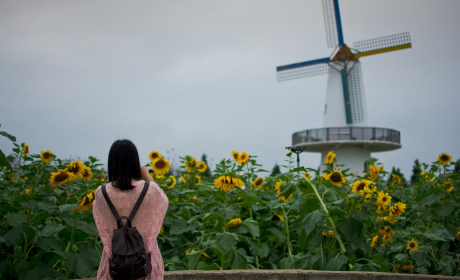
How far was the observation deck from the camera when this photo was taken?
18.7 metres

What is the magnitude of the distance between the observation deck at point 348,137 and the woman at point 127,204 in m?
17.1

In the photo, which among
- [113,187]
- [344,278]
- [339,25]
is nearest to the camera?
[113,187]

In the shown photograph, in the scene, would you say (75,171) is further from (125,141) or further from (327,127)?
(327,127)

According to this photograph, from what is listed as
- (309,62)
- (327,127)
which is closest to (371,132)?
(327,127)

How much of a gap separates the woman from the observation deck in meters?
17.1

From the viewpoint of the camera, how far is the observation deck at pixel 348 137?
18719mm

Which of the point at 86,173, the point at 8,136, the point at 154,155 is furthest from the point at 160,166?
the point at 8,136

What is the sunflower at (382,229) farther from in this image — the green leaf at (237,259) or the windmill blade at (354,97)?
the windmill blade at (354,97)

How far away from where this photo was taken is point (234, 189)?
10.5 ft

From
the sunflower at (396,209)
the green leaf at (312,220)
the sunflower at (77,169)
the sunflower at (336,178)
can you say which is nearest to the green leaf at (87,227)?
the sunflower at (77,169)

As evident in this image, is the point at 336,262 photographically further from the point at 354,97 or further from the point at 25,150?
the point at 354,97

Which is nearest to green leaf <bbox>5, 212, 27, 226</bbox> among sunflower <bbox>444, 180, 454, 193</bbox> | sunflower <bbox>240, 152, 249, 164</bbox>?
sunflower <bbox>240, 152, 249, 164</bbox>

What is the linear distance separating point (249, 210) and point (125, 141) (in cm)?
200

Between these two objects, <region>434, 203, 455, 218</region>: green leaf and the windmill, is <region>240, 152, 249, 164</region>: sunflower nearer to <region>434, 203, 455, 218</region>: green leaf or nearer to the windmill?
<region>434, 203, 455, 218</region>: green leaf
